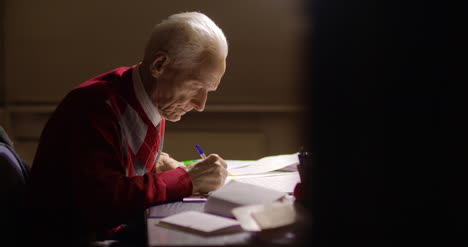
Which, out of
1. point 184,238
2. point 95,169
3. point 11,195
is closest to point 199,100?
point 95,169

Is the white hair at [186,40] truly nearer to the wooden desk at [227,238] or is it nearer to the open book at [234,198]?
the open book at [234,198]

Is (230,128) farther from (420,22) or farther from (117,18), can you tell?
(420,22)

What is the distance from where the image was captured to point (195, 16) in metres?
1.67

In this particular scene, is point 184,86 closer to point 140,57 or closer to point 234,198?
point 234,198

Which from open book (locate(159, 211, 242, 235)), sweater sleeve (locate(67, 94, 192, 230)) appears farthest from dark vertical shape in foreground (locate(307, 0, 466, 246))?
sweater sleeve (locate(67, 94, 192, 230))

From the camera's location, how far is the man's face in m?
1.66

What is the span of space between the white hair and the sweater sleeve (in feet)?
0.94

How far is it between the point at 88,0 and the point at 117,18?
0.68 feet

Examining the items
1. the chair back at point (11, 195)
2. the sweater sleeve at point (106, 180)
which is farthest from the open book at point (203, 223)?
the chair back at point (11, 195)

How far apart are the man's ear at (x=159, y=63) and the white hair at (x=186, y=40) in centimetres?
2

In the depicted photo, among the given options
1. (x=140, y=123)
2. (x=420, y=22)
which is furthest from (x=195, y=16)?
(x=420, y=22)

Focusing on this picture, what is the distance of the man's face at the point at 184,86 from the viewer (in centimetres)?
166

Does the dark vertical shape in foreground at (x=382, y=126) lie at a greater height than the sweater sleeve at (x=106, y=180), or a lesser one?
greater

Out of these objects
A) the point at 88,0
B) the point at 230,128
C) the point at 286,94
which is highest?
the point at 88,0
